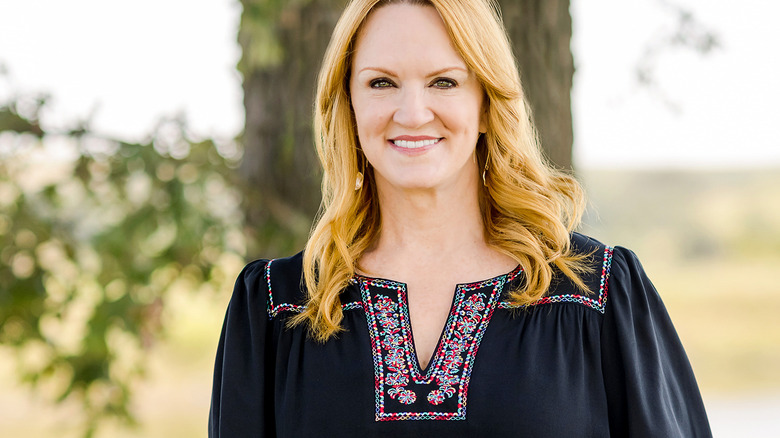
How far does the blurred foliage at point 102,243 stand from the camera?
330cm

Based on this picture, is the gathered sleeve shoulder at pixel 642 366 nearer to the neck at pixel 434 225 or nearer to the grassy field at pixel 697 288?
the neck at pixel 434 225

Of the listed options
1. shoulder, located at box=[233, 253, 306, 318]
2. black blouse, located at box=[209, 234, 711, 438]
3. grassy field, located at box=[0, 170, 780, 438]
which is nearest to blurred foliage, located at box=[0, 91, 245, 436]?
shoulder, located at box=[233, 253, 306, 318]

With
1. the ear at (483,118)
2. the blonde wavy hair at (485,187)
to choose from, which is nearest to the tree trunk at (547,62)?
the blonde wavy hair at (485,187)

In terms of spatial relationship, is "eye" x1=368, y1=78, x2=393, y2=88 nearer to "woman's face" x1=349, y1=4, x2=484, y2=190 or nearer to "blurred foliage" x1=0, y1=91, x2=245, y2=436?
"woman's face" x1=349, y1=4, x2=484, y2=190

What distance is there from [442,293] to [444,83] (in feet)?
1.54

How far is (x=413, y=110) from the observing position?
73.9 inches

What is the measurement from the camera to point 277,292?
6.88 feet

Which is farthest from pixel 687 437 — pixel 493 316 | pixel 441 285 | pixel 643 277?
pixel 441 285

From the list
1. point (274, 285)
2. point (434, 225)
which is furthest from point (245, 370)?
point (434, 225)

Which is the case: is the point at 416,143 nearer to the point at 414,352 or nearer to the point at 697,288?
the point at 414,352

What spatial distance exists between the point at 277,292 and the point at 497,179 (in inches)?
23.1

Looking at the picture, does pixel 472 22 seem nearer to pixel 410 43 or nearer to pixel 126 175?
pixel 410 43

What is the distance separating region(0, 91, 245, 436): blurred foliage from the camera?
10.8 ft

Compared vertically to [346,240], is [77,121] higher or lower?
higher
